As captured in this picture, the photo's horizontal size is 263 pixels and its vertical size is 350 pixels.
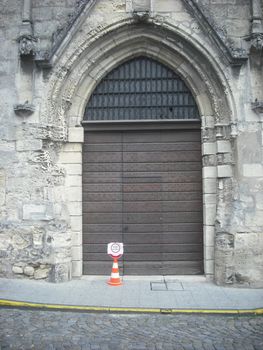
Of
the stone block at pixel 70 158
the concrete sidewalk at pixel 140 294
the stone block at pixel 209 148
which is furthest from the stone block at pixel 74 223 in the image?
the stone block at pixel 209 148

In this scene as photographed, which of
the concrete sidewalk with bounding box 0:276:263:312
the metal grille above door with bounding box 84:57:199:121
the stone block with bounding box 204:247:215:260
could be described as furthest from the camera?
the metal grille above door with bounding box 84:57:199:121

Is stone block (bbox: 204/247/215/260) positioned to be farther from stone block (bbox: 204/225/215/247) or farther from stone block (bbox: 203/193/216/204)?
stone block (bbox: 203/193/216/204)

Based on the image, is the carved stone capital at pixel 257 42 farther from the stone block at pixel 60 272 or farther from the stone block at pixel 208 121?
the stone block at pixel 60 272

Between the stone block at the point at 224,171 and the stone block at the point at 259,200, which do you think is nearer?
the stone block at the point at 259,200

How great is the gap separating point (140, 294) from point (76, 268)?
1.77 metres

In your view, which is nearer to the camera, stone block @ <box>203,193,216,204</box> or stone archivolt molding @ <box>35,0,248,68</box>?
stone archivolt molding @ <box>35,0,248,68</box>

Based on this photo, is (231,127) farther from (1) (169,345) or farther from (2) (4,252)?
(2) (4,252)

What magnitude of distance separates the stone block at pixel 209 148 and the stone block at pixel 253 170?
793 mm

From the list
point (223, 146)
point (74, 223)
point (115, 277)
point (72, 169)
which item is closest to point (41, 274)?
point (74, 223)

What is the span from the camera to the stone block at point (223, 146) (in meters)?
7.75

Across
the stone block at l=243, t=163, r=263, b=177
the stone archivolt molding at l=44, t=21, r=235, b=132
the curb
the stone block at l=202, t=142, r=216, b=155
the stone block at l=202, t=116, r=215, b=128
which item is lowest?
the curb

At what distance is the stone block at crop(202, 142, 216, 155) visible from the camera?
7961 millimetres

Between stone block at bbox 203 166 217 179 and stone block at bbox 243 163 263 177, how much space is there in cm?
69

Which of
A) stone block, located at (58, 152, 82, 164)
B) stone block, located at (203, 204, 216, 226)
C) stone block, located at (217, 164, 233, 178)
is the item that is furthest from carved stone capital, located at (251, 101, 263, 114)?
stone block, located at (58, 152, 82, 164)
